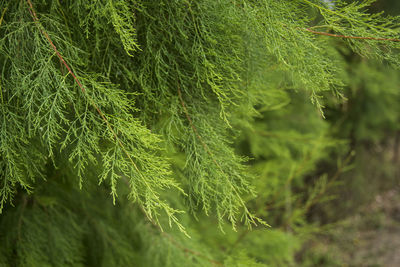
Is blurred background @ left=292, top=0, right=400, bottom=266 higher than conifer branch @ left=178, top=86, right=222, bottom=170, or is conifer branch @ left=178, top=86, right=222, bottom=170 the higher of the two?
conifer branch @ left=178, top=86, right=222, bottom=170

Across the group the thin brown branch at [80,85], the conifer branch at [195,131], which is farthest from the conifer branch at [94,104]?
the conifer branch at [195,131]

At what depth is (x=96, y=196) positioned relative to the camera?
2.95 meters

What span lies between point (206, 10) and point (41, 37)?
2.42 ft

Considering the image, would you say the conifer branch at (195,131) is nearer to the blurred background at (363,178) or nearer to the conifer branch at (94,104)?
the conifer branch at (94,104)

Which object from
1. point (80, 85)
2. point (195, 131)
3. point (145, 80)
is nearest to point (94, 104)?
point (80, 85)

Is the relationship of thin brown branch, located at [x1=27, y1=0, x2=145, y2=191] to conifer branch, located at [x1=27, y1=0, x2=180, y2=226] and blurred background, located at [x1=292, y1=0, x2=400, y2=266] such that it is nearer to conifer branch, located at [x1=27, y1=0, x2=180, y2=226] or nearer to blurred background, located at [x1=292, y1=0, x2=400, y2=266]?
conifer branch, located at [x1=27, y1=0, x2=180, y2=226]

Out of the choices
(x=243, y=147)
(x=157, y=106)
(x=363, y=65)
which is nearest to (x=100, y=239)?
(x=157, y=106)

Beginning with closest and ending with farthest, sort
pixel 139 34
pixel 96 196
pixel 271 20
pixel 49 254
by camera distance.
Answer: pixel 271 20, pixel 139 34, pixel 49 254, pixel 96 196

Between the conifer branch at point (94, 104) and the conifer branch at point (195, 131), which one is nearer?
the conifer branch at point (94, 104)

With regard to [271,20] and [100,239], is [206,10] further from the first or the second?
[100,239]

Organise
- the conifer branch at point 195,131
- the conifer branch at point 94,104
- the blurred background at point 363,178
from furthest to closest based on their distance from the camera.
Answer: the blurred background at point 363,178 < the conifer branch at point 195,131 < the conifer branch at point 94,104

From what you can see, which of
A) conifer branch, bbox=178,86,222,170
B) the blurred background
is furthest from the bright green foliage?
the blurred background

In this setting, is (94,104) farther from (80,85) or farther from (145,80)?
(145,80)

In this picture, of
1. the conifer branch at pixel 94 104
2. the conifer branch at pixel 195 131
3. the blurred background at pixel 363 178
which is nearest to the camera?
the conifer branch at pixel 94 104
